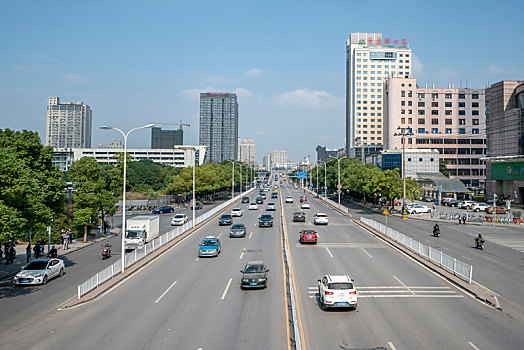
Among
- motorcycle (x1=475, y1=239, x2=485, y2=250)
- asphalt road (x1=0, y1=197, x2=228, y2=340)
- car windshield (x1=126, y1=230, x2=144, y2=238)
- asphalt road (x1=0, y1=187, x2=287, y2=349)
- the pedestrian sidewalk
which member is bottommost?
the pedestrian sidewalk

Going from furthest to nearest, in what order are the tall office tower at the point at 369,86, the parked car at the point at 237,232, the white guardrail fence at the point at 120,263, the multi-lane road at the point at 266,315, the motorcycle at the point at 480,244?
the tall office tower at the point at 369,86
the parked car at the point at 237,232
the motorcycle at the point at 480,244
the white guardrail fence at the point at 120,263
the multi-lane road at the point at 266,315

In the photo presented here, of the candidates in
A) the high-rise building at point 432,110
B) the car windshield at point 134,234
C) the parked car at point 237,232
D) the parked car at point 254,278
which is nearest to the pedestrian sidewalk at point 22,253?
the car windshield at point 134,234

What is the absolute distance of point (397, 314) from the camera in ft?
59.2

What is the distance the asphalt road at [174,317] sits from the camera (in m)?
15.0

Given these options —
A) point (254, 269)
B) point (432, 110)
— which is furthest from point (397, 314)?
point (432, 110)

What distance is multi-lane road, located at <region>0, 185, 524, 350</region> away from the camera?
14938mm

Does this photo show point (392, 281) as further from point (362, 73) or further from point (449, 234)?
point (362, 73)

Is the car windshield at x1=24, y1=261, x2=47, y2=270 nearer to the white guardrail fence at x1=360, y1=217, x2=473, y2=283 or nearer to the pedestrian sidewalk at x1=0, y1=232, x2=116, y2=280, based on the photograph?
the pedestrian sidewalk at x1=0, y1=232, x2=116, y2=280

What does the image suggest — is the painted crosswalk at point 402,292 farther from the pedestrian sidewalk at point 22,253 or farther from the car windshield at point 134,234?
the pedestrian sidewalk at point 22,253

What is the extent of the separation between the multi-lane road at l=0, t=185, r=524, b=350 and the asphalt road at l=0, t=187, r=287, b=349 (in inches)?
1.7

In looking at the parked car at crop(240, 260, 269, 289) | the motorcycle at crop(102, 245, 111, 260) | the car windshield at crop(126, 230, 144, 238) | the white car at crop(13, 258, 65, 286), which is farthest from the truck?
the parked car at crop(240, 260, 269, 289)

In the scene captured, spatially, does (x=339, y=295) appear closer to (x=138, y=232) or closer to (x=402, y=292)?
(x=402, y=292)

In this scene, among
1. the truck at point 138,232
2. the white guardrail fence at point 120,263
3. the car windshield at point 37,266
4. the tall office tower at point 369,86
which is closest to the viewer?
the white guardrail fence at point 120,263

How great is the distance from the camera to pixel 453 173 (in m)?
130
